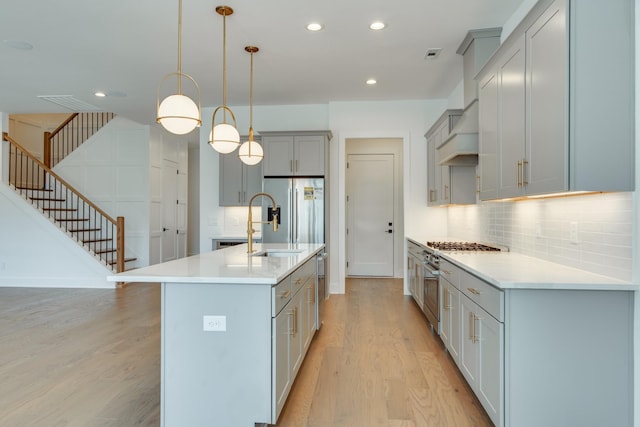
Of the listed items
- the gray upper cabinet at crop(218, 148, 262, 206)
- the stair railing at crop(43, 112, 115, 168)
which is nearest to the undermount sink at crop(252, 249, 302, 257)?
the gray upper cabinet at crop(218, 148, 262, 206)

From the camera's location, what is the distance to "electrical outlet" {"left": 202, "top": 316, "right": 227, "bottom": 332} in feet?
7.38

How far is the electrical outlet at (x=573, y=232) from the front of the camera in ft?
8.38

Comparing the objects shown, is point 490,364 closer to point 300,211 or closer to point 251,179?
point 300,211

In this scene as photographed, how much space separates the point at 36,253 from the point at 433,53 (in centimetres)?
685

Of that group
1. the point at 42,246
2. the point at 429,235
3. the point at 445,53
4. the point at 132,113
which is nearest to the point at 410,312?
the point at 429,235

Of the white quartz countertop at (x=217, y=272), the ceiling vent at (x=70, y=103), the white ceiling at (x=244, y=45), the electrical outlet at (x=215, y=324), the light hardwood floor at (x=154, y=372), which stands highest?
the white ceiling at (x=244, y=45)

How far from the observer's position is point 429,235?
6.15 metres

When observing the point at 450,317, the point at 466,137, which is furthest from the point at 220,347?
the point at 466,137

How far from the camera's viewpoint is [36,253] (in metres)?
6.90

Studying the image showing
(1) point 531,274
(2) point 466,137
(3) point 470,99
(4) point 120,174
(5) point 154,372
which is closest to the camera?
(1) point 531,274

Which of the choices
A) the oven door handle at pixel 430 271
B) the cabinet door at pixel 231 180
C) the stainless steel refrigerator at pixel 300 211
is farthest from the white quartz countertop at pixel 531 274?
the cabinet door at pixel 231 180

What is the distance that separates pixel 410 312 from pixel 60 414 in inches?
148

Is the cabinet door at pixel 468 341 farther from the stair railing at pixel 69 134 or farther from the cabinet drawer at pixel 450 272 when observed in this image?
the stair railing at pixel 69 134

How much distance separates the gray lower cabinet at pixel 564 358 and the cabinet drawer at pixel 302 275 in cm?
127
